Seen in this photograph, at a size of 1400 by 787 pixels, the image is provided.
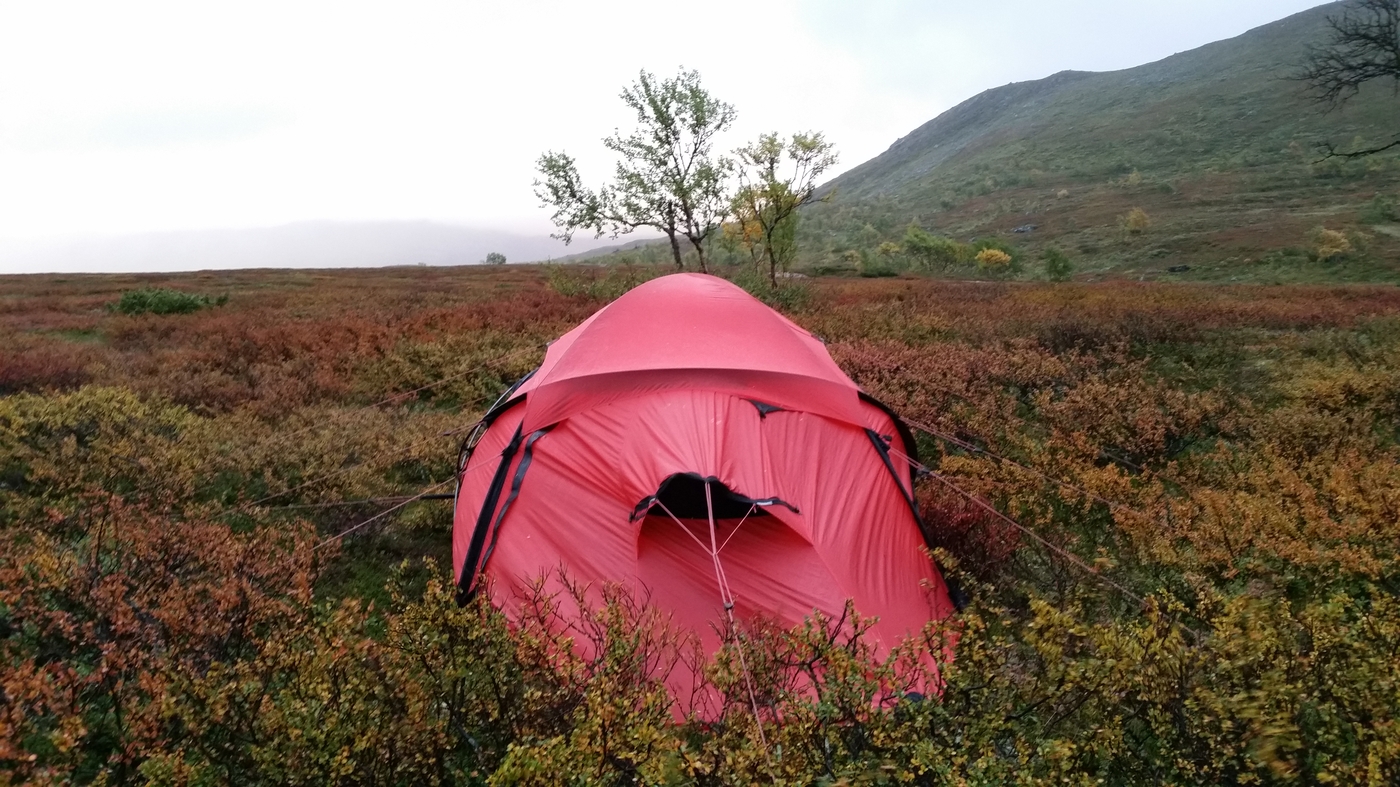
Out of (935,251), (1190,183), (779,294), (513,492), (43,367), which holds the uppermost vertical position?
(1190,183)

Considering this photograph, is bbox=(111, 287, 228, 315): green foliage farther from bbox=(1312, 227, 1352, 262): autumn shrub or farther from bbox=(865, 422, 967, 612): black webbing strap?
bbox=(1312, 227, 1352, 262): autumn shrub

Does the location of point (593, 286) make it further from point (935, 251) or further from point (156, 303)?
point (935, 251)

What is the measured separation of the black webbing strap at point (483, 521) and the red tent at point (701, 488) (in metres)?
0.01

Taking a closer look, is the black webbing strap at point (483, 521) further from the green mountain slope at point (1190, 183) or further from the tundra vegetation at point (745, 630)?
the green mountain slope at point (1190, 183)

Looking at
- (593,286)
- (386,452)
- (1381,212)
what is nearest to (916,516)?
(386,452)

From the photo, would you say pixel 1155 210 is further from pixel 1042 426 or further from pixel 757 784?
pixel 757 784

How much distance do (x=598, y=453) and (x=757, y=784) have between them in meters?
2.96

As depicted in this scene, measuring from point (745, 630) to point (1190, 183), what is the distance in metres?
82.8

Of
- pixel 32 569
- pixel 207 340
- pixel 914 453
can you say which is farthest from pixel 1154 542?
pixel 207 340

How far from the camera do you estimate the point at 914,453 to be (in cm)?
701

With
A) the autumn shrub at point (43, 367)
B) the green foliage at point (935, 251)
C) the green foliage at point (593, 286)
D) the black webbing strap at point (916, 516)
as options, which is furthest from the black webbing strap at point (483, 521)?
the green foliage at point (935, 251)

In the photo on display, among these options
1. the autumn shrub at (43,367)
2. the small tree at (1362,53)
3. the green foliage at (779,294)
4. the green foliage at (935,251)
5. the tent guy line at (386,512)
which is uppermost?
the small tree at (1362,53)

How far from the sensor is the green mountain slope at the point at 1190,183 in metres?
40.5

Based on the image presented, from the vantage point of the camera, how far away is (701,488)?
16.1 feet
